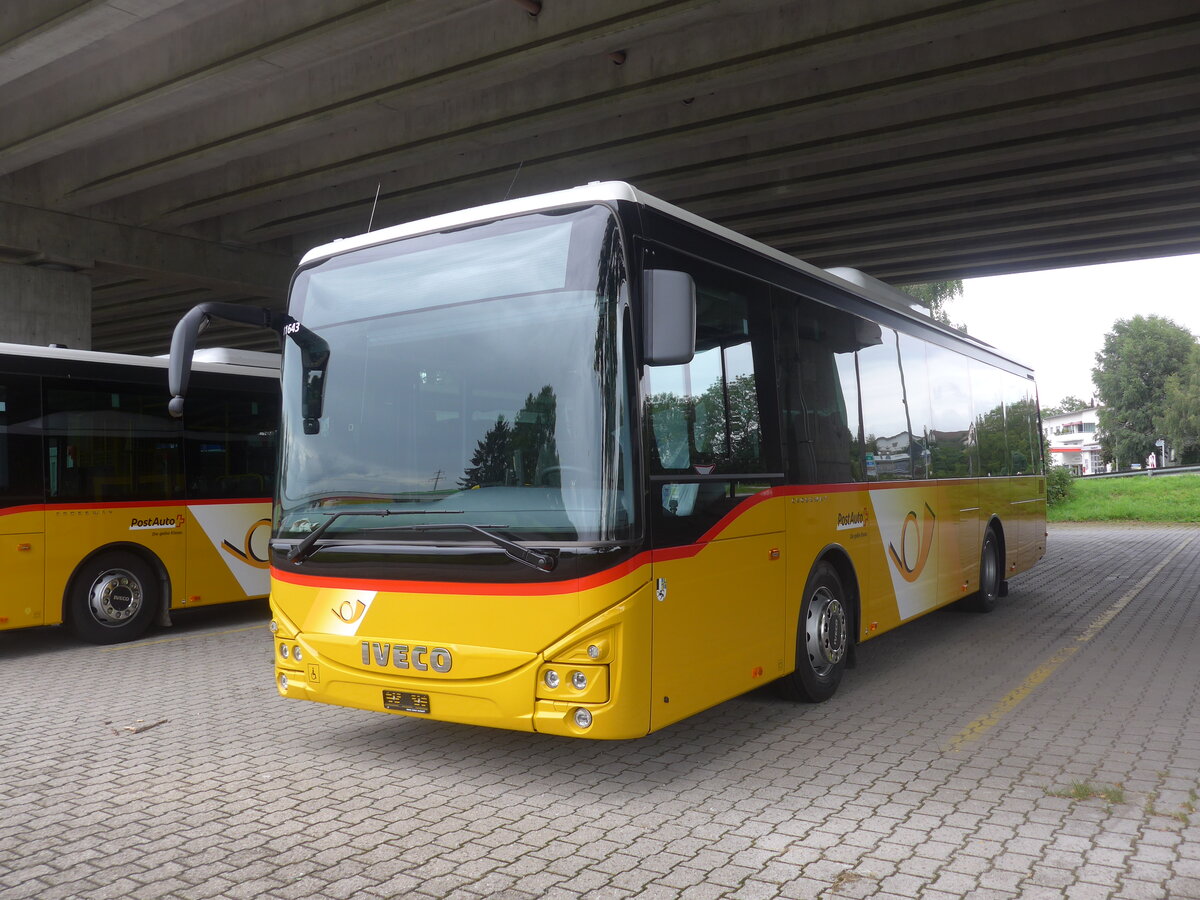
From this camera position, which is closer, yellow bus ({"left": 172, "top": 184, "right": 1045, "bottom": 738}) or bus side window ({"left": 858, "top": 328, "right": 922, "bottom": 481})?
yellow bus ({"left": 172, "top": 184, "right": 1045, "bottom": 738})

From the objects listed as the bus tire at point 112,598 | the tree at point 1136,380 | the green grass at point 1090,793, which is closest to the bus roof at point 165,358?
the bus tire at point 112,598

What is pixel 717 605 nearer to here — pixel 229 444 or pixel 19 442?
pixel 19 442

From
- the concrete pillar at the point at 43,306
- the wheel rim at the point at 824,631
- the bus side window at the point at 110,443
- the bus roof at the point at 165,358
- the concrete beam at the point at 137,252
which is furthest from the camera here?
the concrete pillar at the point at 43,306

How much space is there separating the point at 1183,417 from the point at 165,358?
90881mm

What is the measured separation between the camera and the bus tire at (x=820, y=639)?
671 centimetres

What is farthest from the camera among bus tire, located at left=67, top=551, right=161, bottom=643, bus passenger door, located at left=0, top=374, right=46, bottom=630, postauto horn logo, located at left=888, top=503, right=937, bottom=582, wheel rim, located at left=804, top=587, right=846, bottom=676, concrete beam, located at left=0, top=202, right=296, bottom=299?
concrete beam, located at left=0, top=202, right=296, bottom=299

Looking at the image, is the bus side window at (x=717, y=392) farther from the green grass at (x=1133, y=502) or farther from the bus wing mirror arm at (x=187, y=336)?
the green grass at (x=1133, y=502)

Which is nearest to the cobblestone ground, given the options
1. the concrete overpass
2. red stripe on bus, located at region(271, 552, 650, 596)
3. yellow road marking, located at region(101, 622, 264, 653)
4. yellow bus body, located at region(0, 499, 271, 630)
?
red stripe on bus, located at region(271, 552, 650, 596)

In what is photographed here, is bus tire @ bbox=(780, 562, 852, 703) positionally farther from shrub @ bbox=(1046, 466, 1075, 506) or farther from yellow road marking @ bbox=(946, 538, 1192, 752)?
shrub @ bbox=(1046, 466, 1075, 506)

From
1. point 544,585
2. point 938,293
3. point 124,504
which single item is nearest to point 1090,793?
point 544,585

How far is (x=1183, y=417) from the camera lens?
84750 mm

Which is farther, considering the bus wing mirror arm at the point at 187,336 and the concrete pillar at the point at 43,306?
the concrete pillar at the point at 43,306

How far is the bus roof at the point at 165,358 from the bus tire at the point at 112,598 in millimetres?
1957

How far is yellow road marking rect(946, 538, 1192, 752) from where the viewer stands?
246 inches
